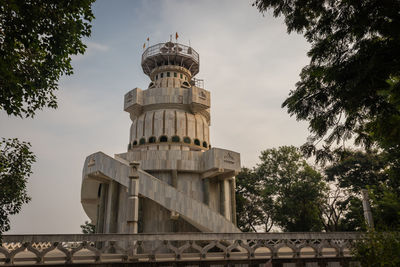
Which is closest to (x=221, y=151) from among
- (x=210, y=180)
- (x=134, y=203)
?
(x=210, y=180)

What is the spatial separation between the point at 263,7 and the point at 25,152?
28.8 feet

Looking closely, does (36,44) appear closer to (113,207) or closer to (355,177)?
(113,207)

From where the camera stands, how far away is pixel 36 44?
8648mm

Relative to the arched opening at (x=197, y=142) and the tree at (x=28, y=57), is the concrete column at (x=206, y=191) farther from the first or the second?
the tree at (x=28, y=57)

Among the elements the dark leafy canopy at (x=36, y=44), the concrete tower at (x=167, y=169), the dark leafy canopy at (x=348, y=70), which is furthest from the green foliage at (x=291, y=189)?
the dark leafy canopy at (x=36, y=44)

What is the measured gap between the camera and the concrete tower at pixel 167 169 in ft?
61.1

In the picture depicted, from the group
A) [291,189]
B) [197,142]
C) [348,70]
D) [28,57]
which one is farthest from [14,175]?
[291,189]

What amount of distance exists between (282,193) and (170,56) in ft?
63.6

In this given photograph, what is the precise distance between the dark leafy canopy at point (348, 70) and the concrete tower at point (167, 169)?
9613mm

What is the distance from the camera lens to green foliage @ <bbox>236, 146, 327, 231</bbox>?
1334 inches

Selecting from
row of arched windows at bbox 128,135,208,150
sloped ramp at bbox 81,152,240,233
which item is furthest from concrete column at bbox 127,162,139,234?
row of arched windows at bbox 128,135,208,150

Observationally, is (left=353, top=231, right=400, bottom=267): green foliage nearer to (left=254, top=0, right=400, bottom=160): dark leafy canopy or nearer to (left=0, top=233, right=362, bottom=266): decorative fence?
(left=254, top=0, right=400, bottom=160): dark leafy canopy

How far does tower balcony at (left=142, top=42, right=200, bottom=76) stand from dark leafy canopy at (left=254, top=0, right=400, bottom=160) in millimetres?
23076

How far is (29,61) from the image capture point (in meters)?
10.0
